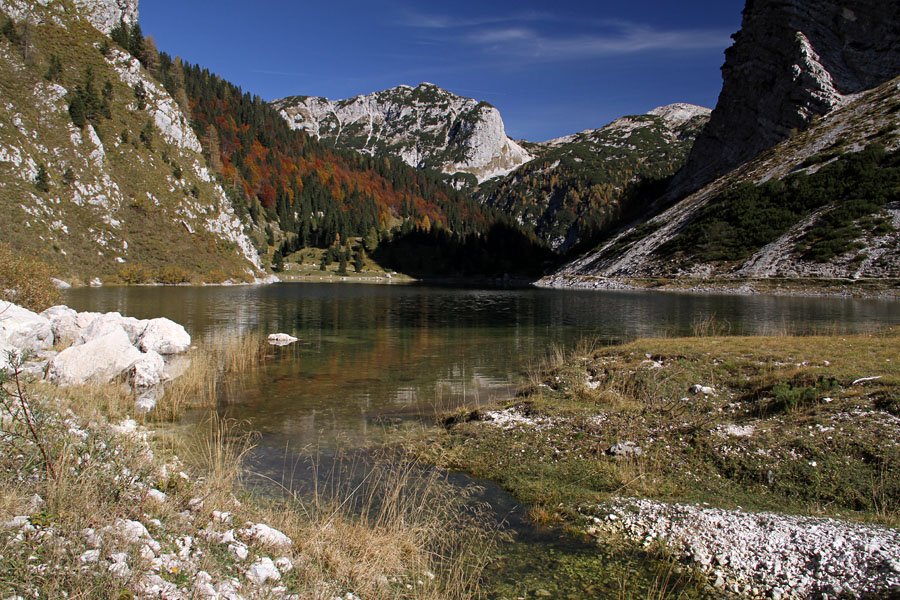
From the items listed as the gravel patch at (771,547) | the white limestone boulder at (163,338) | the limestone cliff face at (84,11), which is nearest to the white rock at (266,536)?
the gravel patch at (771,547)

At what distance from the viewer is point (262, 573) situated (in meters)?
5.62

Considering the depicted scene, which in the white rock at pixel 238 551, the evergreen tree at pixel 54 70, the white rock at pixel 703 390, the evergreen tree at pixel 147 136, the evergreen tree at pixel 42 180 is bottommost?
the white rock at pixel 703 390

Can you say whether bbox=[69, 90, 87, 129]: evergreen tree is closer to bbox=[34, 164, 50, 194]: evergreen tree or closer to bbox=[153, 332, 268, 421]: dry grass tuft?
bbox=[34, 164, 50, 194]: evergreen tree

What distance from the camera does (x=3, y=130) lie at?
262ft

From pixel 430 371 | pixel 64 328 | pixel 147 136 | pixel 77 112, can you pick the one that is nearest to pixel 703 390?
pixel 430 371

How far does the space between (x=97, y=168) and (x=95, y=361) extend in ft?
307

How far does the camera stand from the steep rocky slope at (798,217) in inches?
2628

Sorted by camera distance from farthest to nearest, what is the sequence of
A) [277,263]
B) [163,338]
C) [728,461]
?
[277,263] < [163,338] < [728,461]

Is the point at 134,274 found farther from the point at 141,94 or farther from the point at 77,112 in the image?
the point at 141,94

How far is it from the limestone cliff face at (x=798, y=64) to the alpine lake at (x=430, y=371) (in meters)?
71.9

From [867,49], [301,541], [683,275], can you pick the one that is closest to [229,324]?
[301,541]

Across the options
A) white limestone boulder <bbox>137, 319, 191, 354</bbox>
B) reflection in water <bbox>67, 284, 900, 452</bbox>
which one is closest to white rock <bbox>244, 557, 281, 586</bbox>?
reflection in water <bbox>67, 284, 900, 452</bbox>

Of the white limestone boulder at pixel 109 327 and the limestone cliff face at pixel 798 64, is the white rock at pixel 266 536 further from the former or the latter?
the limestone cliff face at pixel 798 64

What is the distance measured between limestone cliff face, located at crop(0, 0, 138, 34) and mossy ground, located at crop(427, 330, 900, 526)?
13843cm
